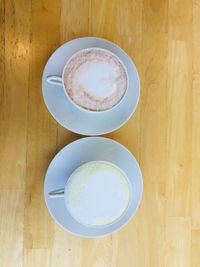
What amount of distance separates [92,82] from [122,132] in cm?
17

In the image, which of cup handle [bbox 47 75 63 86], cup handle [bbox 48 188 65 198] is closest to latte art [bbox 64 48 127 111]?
cup handle [bbox 47 75 63 86]

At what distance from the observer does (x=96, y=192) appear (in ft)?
2.12

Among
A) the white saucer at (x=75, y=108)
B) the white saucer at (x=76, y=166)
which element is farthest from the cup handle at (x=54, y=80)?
the white saucer at (x=76, y=166)

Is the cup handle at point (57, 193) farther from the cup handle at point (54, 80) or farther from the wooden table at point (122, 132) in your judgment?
the cup handle at point (54, 80)

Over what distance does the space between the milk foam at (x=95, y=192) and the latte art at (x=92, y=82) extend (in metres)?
0.12

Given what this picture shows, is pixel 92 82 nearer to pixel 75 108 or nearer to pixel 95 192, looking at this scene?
pixel 75 108

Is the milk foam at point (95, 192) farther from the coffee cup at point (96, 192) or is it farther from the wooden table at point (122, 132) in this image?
the wooden table at point (122, 132)

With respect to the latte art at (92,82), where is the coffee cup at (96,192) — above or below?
below

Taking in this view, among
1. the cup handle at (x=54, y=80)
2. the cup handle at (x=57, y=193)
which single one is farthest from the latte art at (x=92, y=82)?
the cup handle at (x=57, y=193)

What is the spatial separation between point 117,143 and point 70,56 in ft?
0.65

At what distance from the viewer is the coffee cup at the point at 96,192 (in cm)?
64

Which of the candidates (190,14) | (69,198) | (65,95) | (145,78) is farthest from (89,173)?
(190,14)

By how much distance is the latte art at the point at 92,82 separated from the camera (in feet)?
2.10

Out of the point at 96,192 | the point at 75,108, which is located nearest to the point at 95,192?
the point at 96,192
